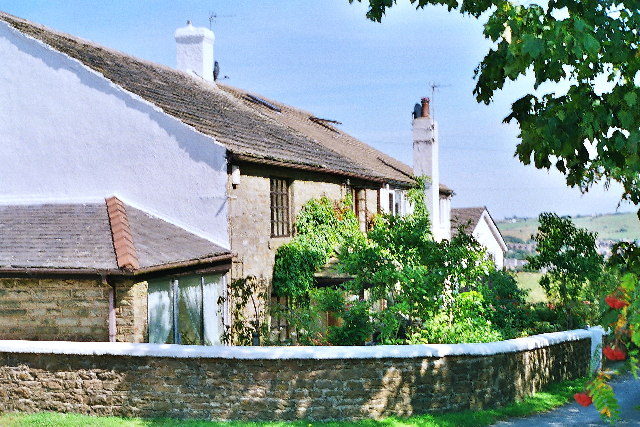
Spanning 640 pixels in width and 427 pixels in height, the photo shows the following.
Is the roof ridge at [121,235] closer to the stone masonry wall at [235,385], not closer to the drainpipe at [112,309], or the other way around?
the drainpipe at [112,309]

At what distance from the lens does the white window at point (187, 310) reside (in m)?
16.5

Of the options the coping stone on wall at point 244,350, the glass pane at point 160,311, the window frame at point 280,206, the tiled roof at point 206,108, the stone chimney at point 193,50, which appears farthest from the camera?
the stone chimney at point 193,50

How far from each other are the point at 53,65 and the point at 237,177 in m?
5.89

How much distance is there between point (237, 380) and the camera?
43.8 ft

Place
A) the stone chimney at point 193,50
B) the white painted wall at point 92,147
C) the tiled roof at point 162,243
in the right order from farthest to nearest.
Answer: the stone chimney at point 193,50 → the white painted wall at point 92,147 → the tiled roof at point 162,243

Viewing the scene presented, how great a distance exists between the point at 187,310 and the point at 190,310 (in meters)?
0.11

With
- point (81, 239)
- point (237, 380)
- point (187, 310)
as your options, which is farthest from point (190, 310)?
point (237, 380)

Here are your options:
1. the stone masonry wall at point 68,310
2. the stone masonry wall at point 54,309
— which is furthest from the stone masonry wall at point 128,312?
the stone masonry wall at point 54,309

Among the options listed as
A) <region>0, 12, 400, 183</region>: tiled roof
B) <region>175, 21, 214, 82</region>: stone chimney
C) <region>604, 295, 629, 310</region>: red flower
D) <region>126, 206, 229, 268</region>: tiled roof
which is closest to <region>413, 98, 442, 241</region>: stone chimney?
<region>0, 12, 400, 183</region>: tiled roof

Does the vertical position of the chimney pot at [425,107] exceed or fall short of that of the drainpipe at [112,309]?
it exceeds it

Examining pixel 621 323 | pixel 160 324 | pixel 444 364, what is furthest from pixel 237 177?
pixel 621 323

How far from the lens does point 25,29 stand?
2056 cm

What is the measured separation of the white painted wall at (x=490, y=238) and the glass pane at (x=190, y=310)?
3272 cm

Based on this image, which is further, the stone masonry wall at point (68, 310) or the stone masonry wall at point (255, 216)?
the stone masonry wall at point (255, 216)
